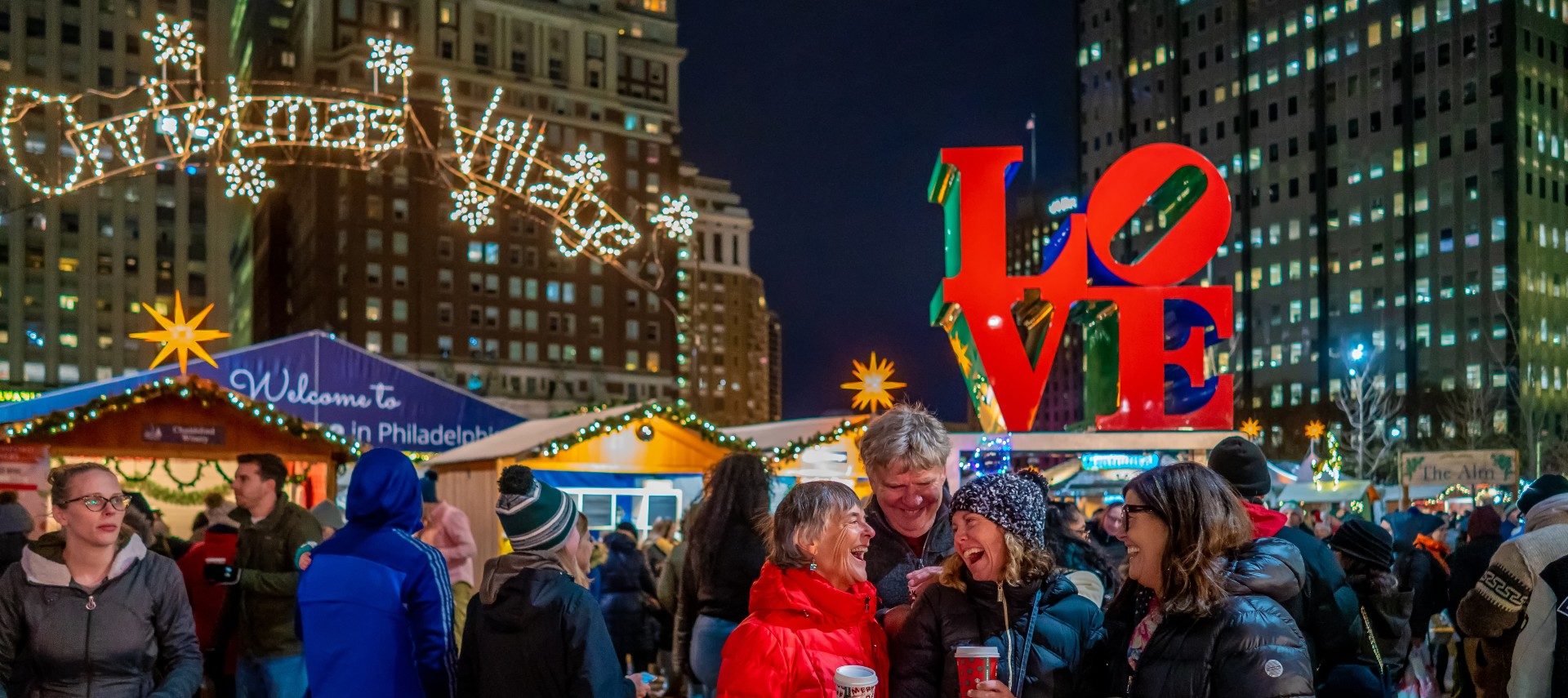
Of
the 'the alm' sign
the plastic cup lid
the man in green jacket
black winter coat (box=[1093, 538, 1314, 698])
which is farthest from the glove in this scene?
the 'the alm' sign

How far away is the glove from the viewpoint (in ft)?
20.6

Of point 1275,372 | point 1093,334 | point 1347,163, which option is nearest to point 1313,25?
point 1347,163

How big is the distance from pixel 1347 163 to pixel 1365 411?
70.1 ft

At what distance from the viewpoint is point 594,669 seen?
12.1 feet

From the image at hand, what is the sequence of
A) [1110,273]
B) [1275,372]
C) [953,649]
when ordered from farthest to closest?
[1275,372]
[1110,273]
[953,649]

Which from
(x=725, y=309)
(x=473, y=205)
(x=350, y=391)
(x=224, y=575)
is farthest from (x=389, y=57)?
(x=725, y=309)

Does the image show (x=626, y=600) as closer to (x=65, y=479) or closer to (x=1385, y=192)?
(x=65, y=479)

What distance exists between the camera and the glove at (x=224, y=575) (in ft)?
20.6

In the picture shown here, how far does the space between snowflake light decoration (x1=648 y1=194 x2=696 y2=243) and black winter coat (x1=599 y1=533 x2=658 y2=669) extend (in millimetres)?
2920

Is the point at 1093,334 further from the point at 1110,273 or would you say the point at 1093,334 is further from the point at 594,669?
the point at 594,669

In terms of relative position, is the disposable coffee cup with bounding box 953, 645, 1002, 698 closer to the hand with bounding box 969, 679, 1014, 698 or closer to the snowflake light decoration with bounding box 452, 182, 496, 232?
the hand with bounding box 969, 679, 1014, 698

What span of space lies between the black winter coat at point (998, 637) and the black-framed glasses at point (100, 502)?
9.10 feet

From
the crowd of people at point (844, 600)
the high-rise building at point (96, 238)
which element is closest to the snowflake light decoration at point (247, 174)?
the crowd of people at point (844, 600)

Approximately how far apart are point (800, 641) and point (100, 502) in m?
2.54
